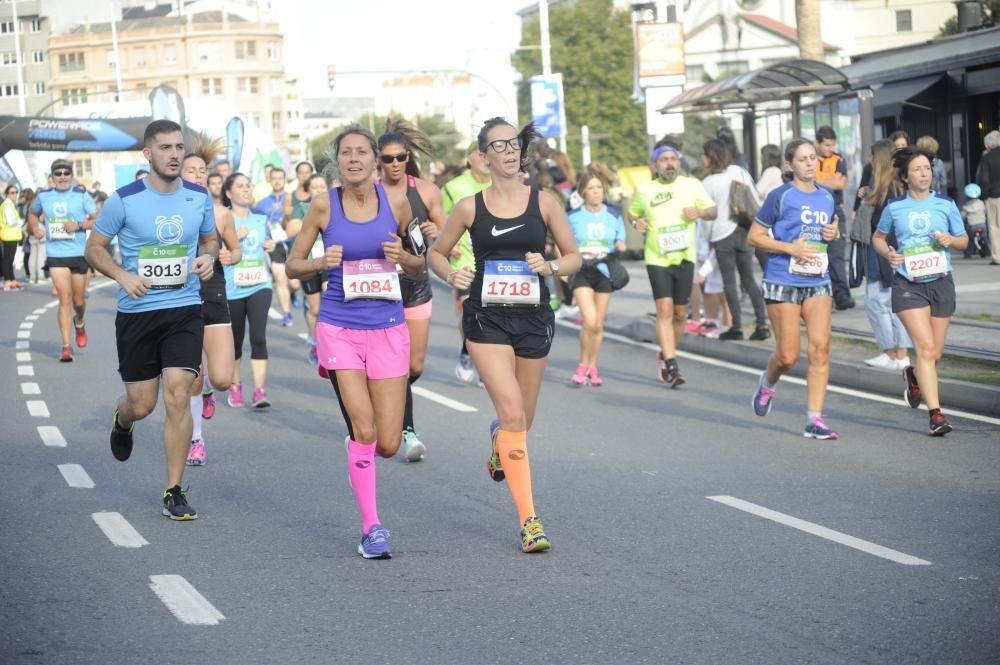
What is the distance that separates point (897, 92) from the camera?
95.5ft

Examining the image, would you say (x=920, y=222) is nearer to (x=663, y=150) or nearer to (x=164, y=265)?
(x=663, y=150)

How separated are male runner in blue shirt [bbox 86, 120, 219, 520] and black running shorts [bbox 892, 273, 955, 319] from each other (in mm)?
4805

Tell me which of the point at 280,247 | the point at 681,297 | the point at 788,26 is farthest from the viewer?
the point at 788,26

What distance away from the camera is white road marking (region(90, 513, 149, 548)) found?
7.64 m

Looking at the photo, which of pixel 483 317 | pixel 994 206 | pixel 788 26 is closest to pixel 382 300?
pixel 483 317

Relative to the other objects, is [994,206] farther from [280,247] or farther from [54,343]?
[54,343]

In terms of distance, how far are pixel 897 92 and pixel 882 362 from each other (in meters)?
16.5

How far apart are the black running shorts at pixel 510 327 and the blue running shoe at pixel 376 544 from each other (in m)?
1.01

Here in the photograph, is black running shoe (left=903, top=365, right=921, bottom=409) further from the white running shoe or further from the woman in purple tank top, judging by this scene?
the woman in purple tank top

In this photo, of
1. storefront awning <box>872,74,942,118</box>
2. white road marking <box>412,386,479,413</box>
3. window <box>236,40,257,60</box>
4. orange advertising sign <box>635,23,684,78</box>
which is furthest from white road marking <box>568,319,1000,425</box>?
window <box>236,40,257,60</box>

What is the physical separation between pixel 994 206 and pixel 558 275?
17.1 metres

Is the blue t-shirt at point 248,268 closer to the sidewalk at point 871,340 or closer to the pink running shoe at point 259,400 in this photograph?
the pink running shoe at point 259,400

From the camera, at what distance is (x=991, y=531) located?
24.6 feet

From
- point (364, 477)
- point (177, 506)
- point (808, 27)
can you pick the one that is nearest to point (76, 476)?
point (177, 506)
